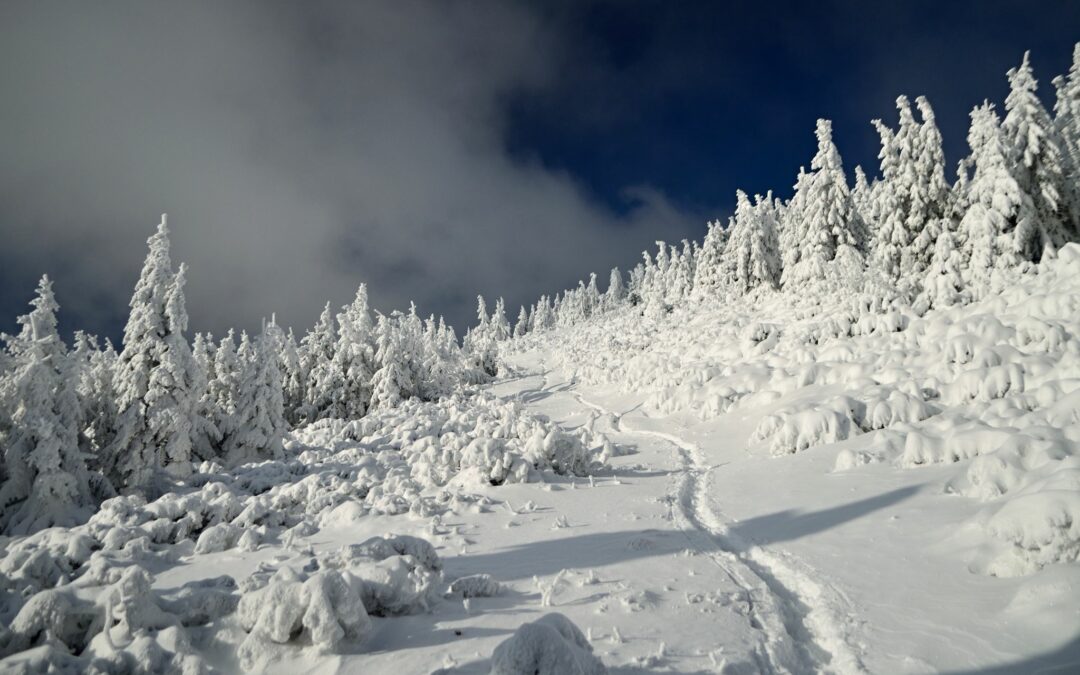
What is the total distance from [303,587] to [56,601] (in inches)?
112

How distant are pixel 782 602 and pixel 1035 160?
3294 centimetres

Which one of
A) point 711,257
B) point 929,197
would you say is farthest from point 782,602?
point 711,257

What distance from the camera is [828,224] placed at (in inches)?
1706

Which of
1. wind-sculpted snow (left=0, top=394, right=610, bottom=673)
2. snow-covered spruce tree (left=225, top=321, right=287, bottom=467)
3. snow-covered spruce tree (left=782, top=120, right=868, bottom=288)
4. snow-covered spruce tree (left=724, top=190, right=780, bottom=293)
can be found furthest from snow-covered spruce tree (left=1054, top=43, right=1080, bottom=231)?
snow-covered spruce tree (left=225, top=321, right=287, bottom=467)

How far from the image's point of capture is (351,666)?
226 inches

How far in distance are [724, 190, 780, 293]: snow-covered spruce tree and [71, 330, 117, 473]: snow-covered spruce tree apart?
53.8 metres

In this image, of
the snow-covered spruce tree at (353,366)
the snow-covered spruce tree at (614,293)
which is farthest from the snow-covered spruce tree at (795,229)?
the snow-covered spruce tree at (614,293)

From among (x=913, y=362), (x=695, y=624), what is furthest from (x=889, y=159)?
(x=695, y=624)

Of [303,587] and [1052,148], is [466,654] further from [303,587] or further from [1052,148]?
[1052,148]

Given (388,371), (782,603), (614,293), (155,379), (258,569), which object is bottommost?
(782,603)

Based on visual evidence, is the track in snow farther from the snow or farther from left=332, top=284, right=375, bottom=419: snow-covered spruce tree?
left=332, top=284, right=375, bottom=419: snow-covered spruce tree

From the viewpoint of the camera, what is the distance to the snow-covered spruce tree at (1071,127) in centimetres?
2792

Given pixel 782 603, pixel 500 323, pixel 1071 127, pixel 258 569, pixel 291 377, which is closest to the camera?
pixel 782 603

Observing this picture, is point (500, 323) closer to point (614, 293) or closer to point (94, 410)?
point (614, 293)
